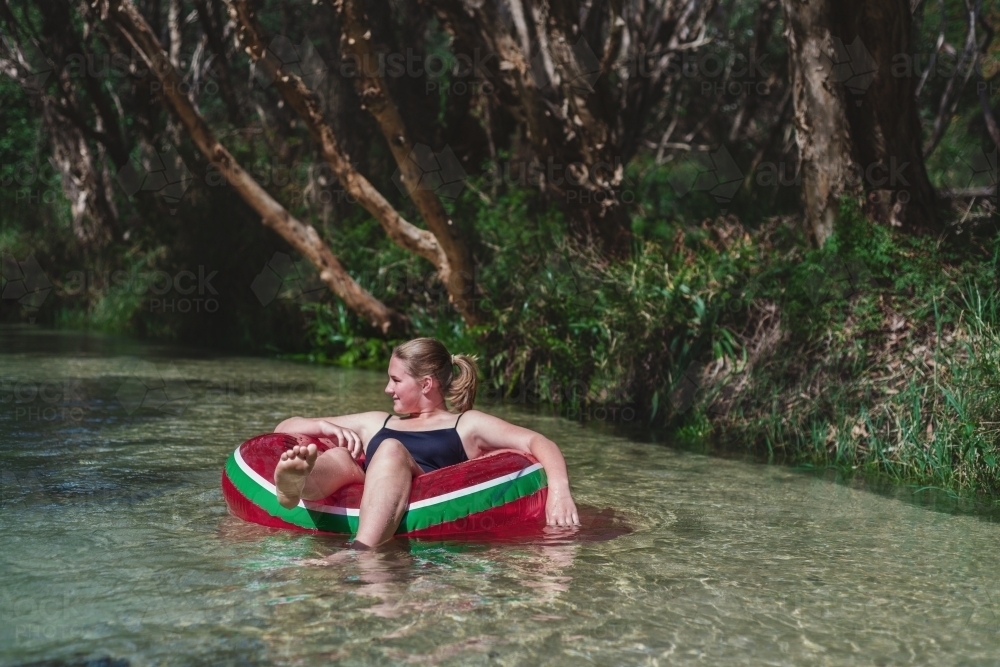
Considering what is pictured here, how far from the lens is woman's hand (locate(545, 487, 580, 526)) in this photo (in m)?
4.97

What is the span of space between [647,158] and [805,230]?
8801 mm

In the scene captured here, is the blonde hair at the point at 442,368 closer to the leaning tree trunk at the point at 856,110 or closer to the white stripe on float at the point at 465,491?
the white stripe on float at the point at 465,491

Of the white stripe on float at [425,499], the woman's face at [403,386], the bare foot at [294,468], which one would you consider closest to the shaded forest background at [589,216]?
the white stripe on float at [425,499]

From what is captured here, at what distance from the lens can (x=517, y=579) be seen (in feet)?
13.9

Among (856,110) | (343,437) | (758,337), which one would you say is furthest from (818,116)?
(343,437)

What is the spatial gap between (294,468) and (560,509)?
3.97 feet

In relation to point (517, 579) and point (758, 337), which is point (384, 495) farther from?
point (758, 337)

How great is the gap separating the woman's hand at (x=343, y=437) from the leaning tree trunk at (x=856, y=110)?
4.88 m

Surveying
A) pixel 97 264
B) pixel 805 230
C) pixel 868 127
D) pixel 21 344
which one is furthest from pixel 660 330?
pixel 97 264

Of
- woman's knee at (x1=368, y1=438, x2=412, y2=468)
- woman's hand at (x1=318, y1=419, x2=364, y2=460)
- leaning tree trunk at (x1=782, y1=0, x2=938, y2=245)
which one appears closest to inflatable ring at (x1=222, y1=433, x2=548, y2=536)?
woman's knee at (x1=368, y1=438, x2=412, y2=468)

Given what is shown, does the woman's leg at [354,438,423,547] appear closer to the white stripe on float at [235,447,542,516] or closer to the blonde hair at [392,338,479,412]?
the white stripe on float at [235,447,542,516]

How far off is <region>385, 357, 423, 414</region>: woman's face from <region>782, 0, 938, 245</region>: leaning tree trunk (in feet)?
15.2

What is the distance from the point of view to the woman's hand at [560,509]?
4.97m

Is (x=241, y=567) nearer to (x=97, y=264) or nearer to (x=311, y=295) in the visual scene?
(x=311, y=295)
